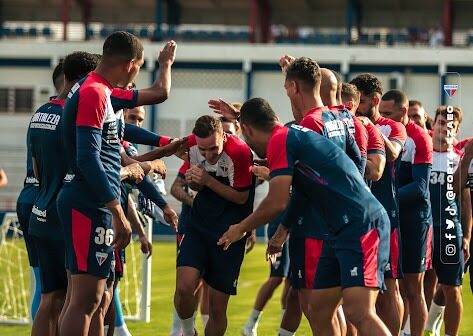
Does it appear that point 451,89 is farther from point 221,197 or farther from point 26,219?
point 26,219

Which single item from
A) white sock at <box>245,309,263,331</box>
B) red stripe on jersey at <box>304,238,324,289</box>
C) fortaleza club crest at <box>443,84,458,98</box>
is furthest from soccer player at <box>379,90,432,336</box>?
white sock at <box>245,309,263,331</box>

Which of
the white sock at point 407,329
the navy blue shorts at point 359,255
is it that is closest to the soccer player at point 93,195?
the navy blue shorts at point 359,255

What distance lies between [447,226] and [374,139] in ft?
8.83

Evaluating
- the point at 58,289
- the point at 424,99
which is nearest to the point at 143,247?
the point at 58,289

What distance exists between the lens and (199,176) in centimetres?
855

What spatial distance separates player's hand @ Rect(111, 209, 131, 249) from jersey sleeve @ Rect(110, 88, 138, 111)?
765 mm

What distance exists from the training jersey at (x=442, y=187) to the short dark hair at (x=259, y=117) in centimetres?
393

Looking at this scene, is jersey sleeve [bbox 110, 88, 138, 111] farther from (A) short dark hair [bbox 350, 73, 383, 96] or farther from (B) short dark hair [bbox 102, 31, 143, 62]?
(A) short dark hair [bbox 350, 73, 383, 96]

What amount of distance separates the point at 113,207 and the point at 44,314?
4.61ft

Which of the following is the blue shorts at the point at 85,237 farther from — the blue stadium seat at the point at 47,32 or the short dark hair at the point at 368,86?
the blue stadium seat at the point at 47,32

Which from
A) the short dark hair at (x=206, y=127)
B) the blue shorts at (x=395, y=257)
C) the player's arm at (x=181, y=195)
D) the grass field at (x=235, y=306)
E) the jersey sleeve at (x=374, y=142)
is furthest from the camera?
the grass field at (x=235, y=306)

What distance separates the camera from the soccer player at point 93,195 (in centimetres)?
662

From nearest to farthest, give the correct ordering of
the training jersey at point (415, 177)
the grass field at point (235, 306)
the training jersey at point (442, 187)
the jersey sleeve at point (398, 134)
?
the jersey sleeve at point (398, 134), the training jersey at point (415, 177), the training jersey at point (442, 187), the grass field at point (235, 306)

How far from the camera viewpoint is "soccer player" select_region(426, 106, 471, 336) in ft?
32.5
